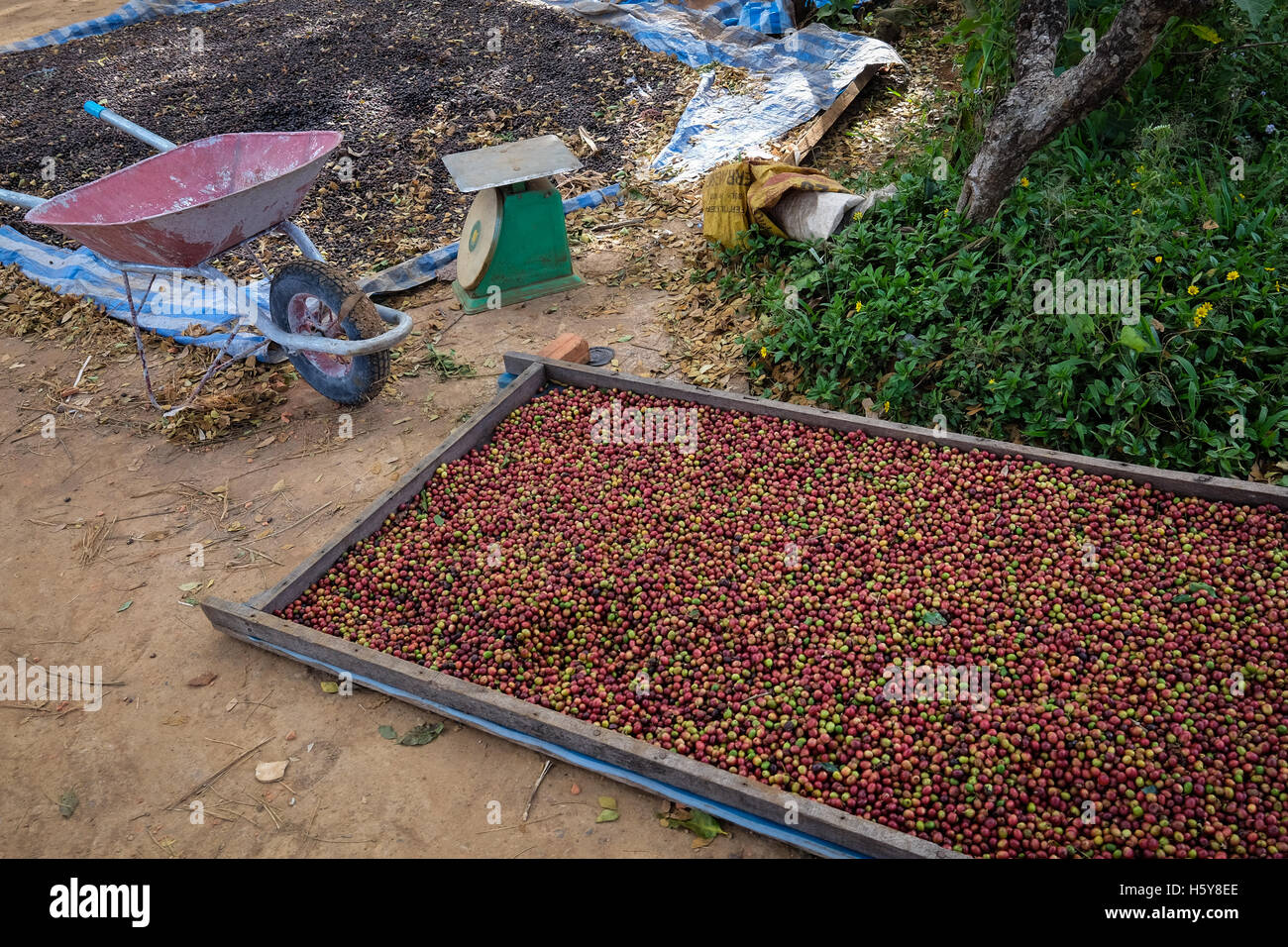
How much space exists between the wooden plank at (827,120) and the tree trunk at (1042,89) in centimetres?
198

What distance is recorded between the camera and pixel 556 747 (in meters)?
2.76

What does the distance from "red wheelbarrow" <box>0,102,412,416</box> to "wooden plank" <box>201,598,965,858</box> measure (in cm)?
153

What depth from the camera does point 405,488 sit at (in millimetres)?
3785

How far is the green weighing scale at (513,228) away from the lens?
521 centimetres

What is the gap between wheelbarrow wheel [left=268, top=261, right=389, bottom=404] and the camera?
427cm

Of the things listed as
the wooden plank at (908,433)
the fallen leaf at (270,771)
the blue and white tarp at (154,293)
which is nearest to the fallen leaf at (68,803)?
the fallen leaf at (270,771)

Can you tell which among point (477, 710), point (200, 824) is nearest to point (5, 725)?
point (200, 824)

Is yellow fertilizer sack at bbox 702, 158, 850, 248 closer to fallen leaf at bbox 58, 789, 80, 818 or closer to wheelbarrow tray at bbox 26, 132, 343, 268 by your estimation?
wheelbarrow tray at bbox 26, 132, 343, 268

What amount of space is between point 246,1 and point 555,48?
4.41m

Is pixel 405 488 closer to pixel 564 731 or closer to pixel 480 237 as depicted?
pixel 564 731

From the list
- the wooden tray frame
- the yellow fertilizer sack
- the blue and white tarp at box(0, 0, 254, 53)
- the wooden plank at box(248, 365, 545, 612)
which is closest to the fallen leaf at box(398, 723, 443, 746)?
the wooden tray frame

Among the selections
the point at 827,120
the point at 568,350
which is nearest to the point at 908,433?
the point at 568,350

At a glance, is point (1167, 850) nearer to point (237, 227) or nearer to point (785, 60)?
point (237, 227)

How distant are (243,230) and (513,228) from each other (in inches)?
69.1
